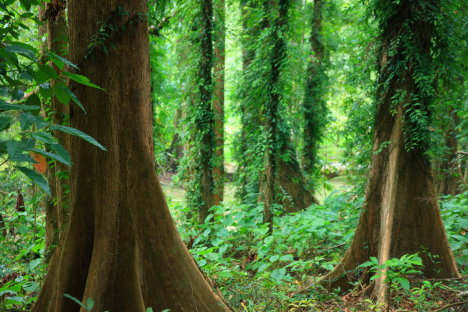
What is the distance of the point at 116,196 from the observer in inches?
122

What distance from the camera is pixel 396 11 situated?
518cm

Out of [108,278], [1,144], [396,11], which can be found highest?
[396,11]

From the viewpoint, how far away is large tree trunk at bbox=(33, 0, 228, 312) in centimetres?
303

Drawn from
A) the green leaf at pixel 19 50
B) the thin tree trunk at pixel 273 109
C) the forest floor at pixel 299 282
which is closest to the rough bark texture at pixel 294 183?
the forest floor at pixel 299 282

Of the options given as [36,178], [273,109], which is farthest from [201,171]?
[36,178]

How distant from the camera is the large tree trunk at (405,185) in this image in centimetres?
500

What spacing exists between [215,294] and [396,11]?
4.61 m

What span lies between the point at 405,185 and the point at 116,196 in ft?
13.2

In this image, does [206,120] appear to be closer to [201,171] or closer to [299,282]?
[201,171]

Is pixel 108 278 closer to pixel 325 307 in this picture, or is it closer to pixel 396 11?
pixel 325 307

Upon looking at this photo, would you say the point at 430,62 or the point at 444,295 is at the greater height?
the point at 430,62

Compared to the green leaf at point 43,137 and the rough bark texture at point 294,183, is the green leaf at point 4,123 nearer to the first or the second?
the green leaf at point 43,137

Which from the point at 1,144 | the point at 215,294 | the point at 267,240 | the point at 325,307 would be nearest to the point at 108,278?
the point at 215,294

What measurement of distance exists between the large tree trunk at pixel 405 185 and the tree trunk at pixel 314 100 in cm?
823
